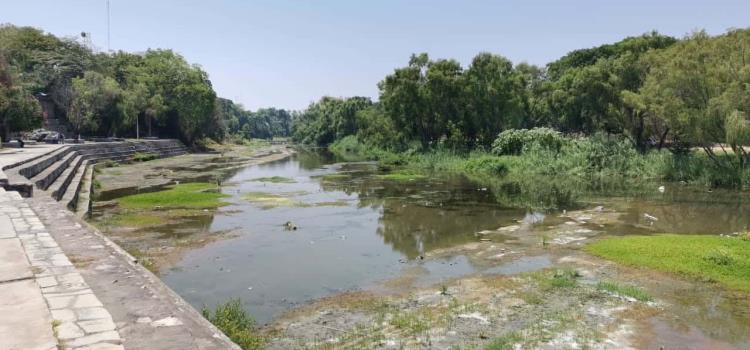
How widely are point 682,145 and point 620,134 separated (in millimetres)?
6334

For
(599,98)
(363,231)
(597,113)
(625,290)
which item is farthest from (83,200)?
(597,113)

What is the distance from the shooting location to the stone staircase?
59.9 feet

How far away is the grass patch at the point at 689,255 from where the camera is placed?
1121cm

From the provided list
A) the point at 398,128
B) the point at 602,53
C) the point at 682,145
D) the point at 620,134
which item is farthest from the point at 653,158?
the point at 602,53

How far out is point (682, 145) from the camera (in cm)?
3719

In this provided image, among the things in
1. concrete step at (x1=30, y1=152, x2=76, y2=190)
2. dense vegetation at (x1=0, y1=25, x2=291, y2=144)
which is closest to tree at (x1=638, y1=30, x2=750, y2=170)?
concrete step at (x1=30, y1=152, x2=76, y2=190)

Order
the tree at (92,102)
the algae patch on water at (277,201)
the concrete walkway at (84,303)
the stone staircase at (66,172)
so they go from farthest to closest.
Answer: the tree at (92,102) < the algae patch on water at (277,201) < the stone staircase at (66,172) < the concrete walkway at (84,303)

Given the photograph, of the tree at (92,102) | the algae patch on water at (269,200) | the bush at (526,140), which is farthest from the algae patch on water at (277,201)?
the tree at (92,102)

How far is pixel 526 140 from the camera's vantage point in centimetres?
4156

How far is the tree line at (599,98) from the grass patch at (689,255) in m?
13.6

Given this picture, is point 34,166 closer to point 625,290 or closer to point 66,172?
point 66,172

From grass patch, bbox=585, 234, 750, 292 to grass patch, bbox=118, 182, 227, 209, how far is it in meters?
15.5

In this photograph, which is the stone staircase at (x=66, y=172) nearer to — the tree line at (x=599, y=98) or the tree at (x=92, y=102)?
the tree at (x=92, y=102)

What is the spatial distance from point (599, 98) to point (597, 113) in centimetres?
217
